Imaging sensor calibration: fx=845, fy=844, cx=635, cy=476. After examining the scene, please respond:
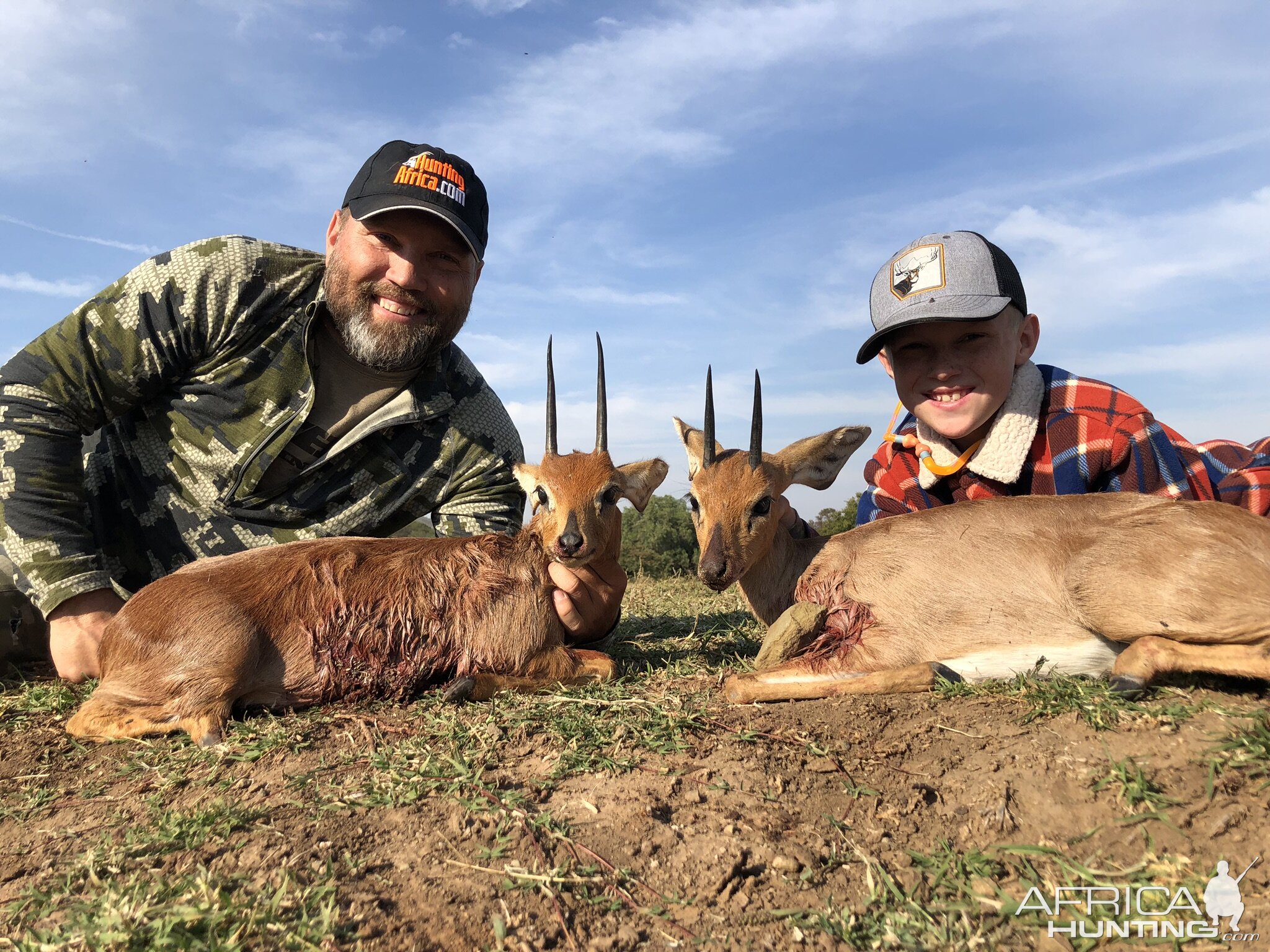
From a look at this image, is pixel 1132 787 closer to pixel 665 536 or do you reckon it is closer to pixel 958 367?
pixel 958 367

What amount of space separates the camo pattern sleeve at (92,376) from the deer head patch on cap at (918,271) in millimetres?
4315

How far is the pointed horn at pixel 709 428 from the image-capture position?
530 cm

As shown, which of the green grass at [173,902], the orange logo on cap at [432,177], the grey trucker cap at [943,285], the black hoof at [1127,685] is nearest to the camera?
the green grass at [173,902]

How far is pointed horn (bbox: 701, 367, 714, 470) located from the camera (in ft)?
17.4

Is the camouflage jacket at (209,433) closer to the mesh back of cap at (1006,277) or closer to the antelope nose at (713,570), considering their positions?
the antelope nose at (713,570)

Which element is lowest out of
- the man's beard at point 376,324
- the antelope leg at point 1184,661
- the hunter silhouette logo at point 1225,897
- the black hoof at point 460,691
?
the hunter silhouette logo at point 1225,897

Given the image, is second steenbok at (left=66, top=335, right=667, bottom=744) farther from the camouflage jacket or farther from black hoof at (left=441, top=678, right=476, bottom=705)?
the camouflage jacket

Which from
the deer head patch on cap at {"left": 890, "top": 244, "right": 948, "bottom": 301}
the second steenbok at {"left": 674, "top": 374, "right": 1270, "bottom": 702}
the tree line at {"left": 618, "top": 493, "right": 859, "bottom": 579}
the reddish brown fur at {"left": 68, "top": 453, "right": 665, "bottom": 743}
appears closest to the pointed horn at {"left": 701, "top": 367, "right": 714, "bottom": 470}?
the second steenbok at {"left": 674, "top": 374, "right": 1270, "bottom": 702}

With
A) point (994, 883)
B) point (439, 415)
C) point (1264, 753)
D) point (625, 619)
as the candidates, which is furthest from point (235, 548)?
point (1264, 753)

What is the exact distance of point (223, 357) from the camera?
6184 millimetres

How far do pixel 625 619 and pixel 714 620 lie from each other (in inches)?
38.6

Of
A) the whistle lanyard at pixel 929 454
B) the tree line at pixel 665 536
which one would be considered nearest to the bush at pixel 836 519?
the tree line at pixel 665 536

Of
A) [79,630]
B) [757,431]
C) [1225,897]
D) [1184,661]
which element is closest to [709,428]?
[757,431]

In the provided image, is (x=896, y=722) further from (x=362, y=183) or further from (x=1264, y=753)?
(x=362, y=183)
